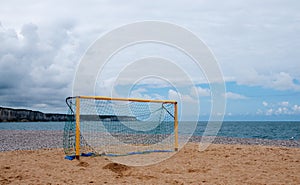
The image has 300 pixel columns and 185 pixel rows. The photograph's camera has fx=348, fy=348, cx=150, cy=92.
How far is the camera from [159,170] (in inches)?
341

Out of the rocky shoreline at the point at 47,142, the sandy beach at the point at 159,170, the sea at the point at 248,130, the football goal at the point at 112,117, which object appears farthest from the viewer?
the sea at the point at 248,130

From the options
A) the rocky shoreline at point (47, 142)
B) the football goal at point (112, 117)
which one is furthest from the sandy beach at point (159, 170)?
the rocky shoreline at point (47, 142)

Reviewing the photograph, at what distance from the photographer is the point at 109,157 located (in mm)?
10781

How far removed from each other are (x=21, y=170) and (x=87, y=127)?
825 centimetres

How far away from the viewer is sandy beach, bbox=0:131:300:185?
24.2ft


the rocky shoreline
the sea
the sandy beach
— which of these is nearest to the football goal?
the sandy beach

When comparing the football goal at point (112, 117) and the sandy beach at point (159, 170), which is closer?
the sandy beach at point (159, 170)

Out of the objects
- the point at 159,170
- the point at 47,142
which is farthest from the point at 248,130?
the point at 159,170

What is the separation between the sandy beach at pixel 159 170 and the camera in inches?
290

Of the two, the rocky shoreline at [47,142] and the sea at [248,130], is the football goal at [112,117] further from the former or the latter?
the sea at [248,130]

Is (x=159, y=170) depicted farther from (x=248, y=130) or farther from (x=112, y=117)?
(x=248, y=130)

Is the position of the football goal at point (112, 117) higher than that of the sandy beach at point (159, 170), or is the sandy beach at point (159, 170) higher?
the football goal at point (112, 117)

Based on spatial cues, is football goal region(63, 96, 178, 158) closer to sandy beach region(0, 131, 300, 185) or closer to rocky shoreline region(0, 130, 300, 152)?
sandy beach region(0, 131, 300, 185)

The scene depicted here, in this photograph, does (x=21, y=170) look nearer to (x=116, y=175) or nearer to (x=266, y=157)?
(x=116, y=175)
